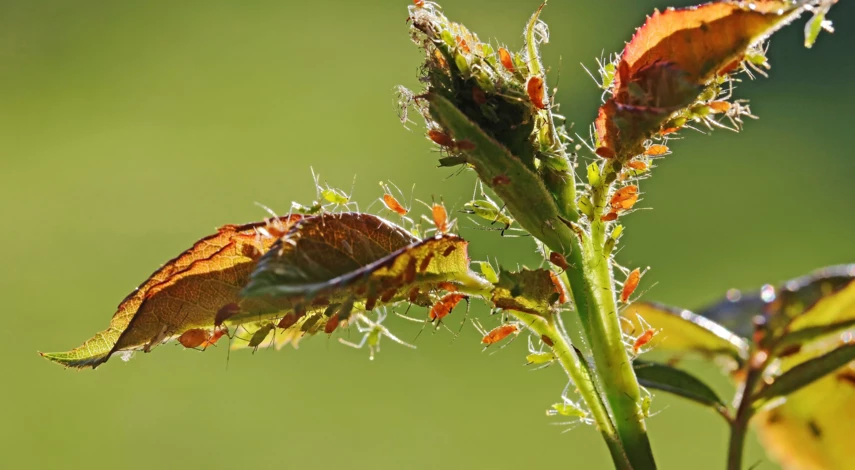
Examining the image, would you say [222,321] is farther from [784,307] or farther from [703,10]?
[784,307]

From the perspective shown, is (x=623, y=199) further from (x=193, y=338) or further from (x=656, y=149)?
(x=193, y=338)

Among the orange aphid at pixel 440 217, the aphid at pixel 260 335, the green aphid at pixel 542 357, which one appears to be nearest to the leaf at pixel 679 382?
the green aphid at pixel 542 357

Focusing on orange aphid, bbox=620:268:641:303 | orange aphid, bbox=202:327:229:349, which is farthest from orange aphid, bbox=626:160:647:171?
orange aphid, bbox=202:327:229:349

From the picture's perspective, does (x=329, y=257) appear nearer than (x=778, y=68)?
Yes

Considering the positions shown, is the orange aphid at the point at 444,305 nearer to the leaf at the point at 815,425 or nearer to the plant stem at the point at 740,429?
the plant stem at the point at 740,429

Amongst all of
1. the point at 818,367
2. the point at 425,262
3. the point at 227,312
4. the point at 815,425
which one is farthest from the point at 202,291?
the point at 815,425

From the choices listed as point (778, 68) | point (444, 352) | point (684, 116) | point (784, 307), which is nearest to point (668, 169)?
point (778, 68)

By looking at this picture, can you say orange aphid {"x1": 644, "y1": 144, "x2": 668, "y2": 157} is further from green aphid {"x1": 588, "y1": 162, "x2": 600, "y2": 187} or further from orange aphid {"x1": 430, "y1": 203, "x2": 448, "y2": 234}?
orange aphid {"x1": 430, "y1": 203, "x2": 448, "y2": 234}
